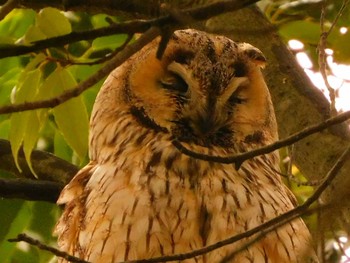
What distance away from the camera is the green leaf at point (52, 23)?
2238 mm

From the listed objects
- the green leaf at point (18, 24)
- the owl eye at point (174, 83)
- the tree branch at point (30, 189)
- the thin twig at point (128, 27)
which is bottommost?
the thin twig at point (128, 27)

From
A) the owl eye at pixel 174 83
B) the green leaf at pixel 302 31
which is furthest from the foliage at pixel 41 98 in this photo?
the green leaf at pixel 302 31

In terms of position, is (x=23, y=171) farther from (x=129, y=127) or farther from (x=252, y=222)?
(x=252, y=222)

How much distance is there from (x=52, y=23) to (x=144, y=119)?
23.2 inches

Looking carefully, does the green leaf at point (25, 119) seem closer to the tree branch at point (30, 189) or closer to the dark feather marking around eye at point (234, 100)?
the tree branch at point (30, 189)

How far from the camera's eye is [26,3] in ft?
9.37

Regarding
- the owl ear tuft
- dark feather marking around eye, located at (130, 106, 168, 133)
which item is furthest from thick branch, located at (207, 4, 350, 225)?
dark feather marking around eye, located at (130, 106, 168, 133)

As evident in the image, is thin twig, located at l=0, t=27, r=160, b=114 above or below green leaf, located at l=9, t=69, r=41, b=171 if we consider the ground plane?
below

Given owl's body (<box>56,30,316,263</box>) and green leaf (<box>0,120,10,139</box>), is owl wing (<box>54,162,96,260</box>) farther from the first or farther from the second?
green leaf (<box>0,120,10,139</box>)

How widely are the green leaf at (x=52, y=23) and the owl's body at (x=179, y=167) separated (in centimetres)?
46

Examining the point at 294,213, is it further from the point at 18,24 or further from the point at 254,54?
the point at 18,24

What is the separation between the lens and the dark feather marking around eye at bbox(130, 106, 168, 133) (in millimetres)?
2719

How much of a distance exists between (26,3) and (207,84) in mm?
669

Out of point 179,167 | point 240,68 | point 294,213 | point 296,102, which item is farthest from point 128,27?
point 296,102
